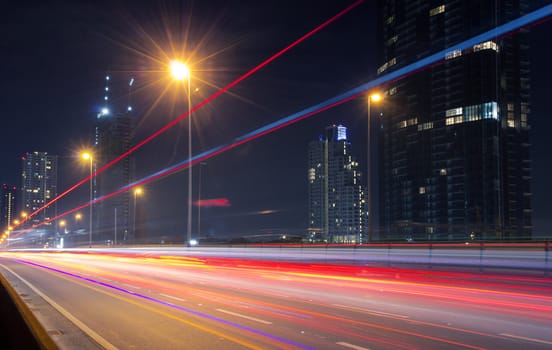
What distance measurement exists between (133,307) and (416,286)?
8.50 m

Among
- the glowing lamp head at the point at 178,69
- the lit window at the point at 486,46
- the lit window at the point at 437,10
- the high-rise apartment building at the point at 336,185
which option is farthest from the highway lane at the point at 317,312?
the lit window at the point at 437,10

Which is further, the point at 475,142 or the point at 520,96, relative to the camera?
the point at 475,142

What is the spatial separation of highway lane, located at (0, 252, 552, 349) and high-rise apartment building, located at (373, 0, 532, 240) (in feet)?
274

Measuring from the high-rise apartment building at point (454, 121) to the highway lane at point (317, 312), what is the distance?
8354 cm

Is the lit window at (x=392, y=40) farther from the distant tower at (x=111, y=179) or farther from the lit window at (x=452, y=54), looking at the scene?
the distant tower at (x=111, y=179)

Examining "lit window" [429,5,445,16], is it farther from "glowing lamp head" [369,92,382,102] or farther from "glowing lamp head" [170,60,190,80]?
"glowing lamp head" [170,60,190,80]

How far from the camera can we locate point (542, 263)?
19.4 metres

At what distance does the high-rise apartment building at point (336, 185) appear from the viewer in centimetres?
10925

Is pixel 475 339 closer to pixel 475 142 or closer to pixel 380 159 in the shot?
pixel 475 142

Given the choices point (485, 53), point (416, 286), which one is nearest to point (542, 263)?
point (416, 286)

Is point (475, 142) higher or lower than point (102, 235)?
higher

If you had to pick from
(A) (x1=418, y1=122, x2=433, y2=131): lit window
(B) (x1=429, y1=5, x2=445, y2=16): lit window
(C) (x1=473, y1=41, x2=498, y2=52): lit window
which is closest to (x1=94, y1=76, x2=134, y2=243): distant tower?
(A) (x1=418, y1=122, x2=433, y2=131): lit window

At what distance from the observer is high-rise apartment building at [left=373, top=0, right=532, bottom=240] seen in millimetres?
113312

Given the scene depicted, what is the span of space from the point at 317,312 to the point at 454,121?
433 feet
